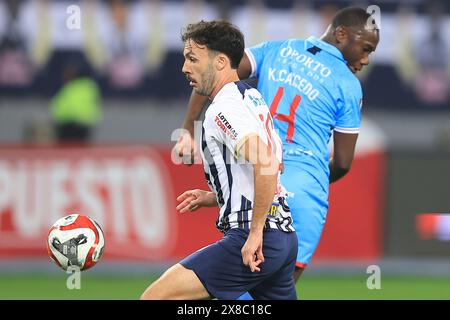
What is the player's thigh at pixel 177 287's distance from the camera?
6012 mm

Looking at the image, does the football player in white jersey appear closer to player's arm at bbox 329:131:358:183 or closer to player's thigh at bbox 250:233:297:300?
player's thigh at bbox 250:233:297:300

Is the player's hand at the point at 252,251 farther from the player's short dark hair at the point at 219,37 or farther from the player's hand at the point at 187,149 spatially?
the player's hand at the point at 187,149

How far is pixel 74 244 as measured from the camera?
679 centimetres

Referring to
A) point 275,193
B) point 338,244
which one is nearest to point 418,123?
point 338,244

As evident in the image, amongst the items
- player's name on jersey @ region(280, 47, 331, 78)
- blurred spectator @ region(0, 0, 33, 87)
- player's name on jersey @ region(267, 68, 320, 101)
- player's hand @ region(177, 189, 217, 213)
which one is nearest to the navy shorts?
player's hand @ region(177, 189, 217, 213)

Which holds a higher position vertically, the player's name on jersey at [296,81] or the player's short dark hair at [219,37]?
the player's short dark hair at [219,37]

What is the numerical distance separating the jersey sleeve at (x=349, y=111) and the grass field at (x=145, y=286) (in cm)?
373

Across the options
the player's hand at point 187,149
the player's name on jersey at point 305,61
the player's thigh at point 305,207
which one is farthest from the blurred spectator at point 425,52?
the player's hand at point 187,149

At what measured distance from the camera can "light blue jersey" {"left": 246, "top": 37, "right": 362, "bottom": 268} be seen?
284 inches

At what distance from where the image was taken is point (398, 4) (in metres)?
19.3

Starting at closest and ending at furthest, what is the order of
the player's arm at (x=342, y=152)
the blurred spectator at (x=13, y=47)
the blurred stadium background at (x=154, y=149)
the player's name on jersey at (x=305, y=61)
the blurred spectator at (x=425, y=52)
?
the player's name on jersey at (x=305, y=61)
the player's arm at (x=342, y=152)
the blurred stadium background at (x=154, y=149)
the blurred spectator at (x=13, y=47)
the blurred spectator at (x=425, y=52)

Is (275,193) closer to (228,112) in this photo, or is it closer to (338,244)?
(228,112)

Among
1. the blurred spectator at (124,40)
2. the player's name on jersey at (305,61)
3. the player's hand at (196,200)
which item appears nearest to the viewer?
the player's hand at (196,200)
